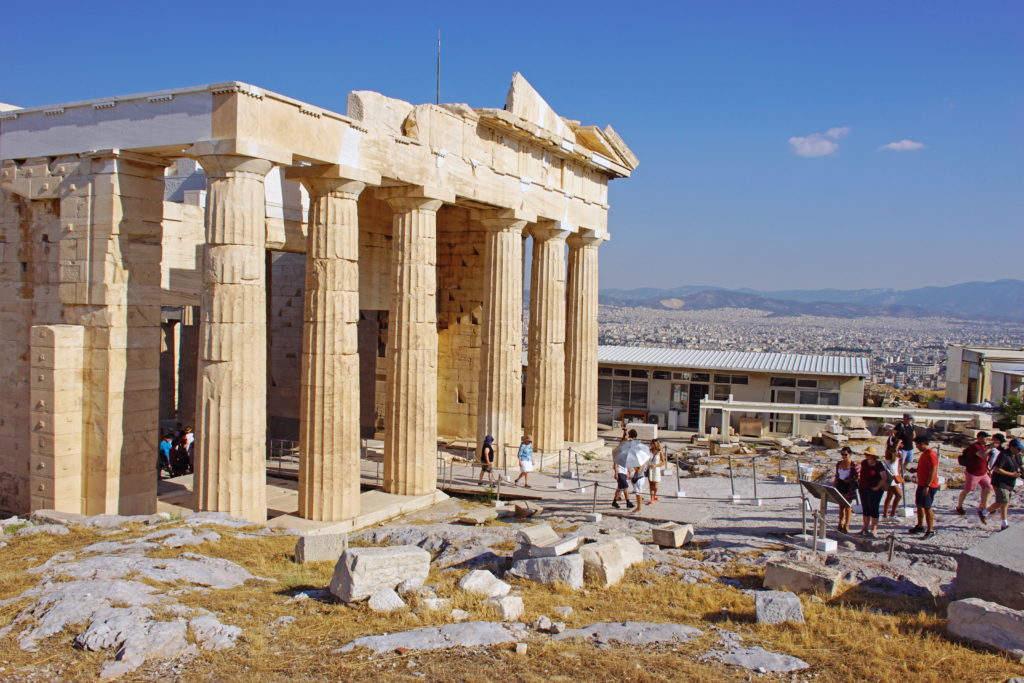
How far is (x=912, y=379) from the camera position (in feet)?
302

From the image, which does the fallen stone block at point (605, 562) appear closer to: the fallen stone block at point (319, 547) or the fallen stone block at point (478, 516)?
the fallen stone block at point (319, 547)

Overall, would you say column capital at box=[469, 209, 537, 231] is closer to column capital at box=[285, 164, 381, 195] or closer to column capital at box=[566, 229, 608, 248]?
column capital at box=[566, 229, 608, 248]

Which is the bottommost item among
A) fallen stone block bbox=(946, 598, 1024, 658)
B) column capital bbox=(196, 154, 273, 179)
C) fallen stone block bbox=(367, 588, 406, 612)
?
fallen stone block bbox=(367, 588, 406, 612)

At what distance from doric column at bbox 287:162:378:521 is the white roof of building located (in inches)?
796

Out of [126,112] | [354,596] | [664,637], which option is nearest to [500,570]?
[354,596]

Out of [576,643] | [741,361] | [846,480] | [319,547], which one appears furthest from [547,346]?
[576,643]

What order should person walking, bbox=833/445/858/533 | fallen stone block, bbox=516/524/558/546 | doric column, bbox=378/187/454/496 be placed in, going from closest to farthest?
fallen stone block, bbox=516/524/558/546 → person walking, bbox=833/445/858/533 → doric column, bbox=378/187/454/496

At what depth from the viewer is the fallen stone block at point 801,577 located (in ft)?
38.2

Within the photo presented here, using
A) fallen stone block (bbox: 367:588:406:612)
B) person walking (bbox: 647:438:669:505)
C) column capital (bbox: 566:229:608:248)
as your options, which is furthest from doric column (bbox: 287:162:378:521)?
column capital (bbox: 566:229:608:248)

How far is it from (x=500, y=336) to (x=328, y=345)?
7529mm

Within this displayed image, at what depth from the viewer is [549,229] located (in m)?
27.2

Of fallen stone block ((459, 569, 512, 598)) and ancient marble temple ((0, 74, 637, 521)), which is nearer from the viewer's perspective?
fallen stone block ((459, 569, 512, 598))

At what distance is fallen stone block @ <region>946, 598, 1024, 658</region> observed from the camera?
9.52 meters

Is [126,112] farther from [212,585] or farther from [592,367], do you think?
[592,367]
